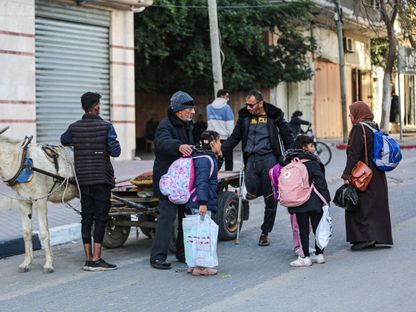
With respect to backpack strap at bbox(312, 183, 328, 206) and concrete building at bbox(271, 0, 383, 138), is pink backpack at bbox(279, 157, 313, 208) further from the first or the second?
concrete building at bbox(271, 0, 383, 138)

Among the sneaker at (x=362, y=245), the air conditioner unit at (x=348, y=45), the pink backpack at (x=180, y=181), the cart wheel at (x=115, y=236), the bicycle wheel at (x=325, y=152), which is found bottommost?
the sneaker at (x=362, y=245)

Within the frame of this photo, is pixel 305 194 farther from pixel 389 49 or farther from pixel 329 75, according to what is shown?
pixel 329 75

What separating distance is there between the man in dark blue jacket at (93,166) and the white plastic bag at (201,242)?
3.31ft

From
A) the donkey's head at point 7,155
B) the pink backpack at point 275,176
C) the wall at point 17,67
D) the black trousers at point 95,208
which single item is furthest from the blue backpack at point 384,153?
the wall at point 17,67

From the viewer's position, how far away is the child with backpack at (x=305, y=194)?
7.12 metres

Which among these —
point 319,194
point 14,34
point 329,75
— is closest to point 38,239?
point 319,194

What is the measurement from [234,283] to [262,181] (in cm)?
205

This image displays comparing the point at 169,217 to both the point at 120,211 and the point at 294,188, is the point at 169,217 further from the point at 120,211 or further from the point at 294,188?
the point at 294,188

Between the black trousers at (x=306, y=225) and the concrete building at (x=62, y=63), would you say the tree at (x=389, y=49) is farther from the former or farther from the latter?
the black trousers at (x=306, y=225)

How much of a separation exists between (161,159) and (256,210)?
16.1 ft

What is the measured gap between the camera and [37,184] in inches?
277

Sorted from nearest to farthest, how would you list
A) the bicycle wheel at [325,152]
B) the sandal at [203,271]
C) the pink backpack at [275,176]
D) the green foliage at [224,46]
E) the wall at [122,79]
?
the sandal at [203,271] → the pink backpack at [275,176] → the wall at [122,79] → the bicycle wheel at [325,152] → the green foliage at [224,46]

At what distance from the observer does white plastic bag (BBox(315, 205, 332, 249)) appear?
23.5 feet

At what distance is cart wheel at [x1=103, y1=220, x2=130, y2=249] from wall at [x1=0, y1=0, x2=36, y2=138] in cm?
699
